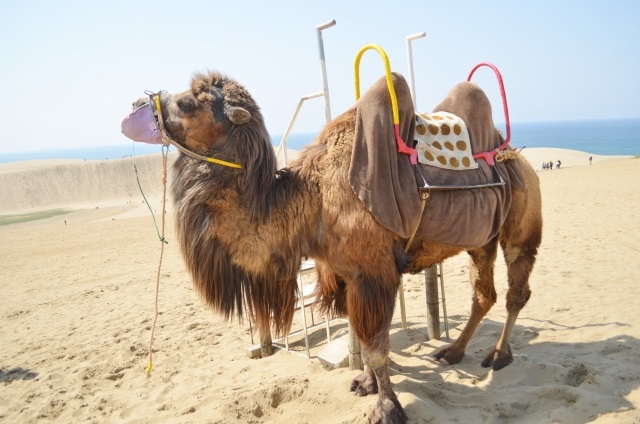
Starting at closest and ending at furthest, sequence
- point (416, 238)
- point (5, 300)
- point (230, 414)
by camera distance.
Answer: point (416, 238), point (230, 414), point (5, 300)

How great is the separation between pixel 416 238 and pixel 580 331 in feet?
8.13

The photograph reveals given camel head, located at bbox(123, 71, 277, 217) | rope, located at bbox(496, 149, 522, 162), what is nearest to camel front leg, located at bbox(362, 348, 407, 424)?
camel head, located at bbox(123, 71, 277, 217)

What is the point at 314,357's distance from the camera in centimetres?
464

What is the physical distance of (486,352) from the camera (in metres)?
4.34

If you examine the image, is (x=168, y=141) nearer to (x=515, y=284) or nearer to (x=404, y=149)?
(x=404, y=149)

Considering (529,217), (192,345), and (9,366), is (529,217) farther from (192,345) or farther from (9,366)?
(9,366)

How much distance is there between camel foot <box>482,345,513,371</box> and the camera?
3.89 meters

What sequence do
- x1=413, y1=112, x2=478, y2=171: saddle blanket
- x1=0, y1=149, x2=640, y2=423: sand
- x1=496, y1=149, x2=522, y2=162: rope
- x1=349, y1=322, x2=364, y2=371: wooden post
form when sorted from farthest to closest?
x1=349, y1=322, x2=364, y2=371: wooden post
x1=496, y1=149, x2=522, y2=162: rope
x1=0, y1=149, x2=640, y2=423: sand
x1=413, y1=112, x2=478, y2=171: saddle blanket

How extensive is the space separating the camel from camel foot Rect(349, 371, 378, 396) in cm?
Result: 41

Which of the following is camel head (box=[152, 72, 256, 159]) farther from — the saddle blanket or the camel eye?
the saddle blanket

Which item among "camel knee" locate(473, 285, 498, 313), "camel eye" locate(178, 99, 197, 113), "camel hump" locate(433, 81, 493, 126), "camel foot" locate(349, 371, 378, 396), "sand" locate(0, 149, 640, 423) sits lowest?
"sand" locate(0, 149, 640, 423)

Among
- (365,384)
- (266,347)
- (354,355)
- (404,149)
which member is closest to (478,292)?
(354,355)

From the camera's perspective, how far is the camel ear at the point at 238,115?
9.18ft

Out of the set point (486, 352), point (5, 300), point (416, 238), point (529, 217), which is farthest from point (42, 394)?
point (5, 300)
